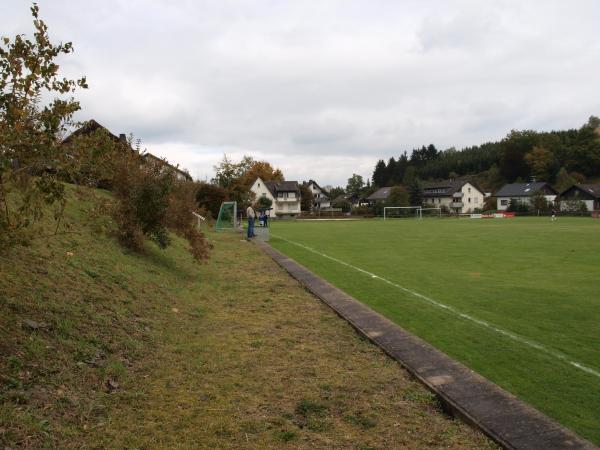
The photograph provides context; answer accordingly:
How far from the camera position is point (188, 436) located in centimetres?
396

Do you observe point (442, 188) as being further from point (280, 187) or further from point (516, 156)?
point (280, 187)

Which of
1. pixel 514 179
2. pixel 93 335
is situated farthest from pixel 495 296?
pixel 514 179

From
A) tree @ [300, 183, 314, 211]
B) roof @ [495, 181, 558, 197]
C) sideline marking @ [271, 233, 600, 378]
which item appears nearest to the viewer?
sideline marking @ [271, 233, 600, 378]

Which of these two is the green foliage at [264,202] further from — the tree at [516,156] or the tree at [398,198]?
the tree at [516,156]

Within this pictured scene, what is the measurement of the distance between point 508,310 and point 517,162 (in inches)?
5205

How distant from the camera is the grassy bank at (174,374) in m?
3.93

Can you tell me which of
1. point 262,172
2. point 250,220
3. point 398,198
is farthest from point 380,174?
point 250,220

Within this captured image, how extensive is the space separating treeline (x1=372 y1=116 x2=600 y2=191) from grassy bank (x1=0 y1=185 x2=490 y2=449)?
387 feet

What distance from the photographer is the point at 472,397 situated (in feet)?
15.2

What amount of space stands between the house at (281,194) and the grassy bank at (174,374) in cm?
9820

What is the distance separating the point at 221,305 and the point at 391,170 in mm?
151383

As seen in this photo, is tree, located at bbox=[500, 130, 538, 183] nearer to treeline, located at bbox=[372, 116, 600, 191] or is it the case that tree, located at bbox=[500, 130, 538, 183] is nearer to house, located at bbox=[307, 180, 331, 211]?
treeline, located at bbox=[372, 116, 600, 191]

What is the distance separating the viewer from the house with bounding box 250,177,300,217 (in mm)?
106562

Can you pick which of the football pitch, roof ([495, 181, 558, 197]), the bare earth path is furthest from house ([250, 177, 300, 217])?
the bare earth path
